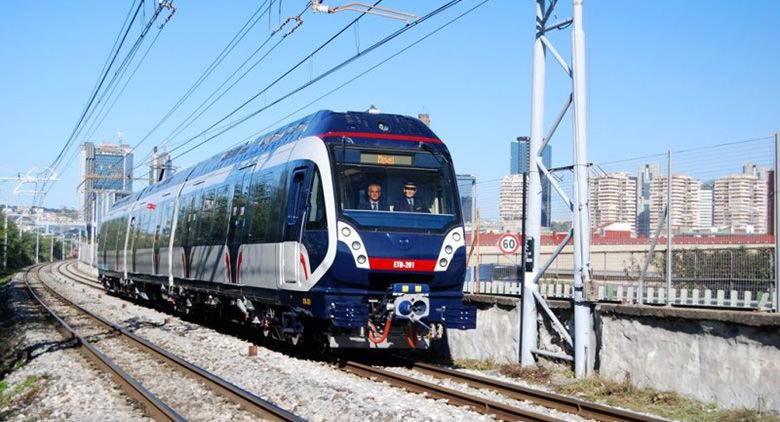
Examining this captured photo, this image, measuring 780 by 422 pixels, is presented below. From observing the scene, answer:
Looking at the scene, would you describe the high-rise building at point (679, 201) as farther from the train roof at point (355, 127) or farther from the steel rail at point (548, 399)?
the steel rail at point (548, 399)

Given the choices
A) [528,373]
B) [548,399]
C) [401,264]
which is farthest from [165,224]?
[548,399]

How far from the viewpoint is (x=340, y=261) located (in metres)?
12.1

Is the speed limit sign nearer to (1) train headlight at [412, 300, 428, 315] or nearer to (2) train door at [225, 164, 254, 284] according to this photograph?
(2) train door at [225, 164, 254, 284]

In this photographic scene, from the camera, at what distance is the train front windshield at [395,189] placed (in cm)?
1246

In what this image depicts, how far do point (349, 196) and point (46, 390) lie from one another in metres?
4.84

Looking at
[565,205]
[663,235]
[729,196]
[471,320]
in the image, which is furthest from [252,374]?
[729,196]

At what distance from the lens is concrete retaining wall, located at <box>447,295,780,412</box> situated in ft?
31.0

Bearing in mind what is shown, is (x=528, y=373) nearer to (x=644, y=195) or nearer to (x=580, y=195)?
(x=580, y=195)

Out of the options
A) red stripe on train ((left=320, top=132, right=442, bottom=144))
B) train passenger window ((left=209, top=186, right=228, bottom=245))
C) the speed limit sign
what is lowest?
the speed limit sign

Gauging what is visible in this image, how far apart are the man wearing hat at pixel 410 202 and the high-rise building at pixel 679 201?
12.3ft

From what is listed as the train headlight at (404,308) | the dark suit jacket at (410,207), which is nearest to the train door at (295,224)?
the dark suit jacket at (410,207)

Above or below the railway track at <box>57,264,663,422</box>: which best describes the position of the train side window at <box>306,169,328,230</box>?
above

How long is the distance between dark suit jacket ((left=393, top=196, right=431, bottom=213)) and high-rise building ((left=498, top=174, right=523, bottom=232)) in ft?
10.2

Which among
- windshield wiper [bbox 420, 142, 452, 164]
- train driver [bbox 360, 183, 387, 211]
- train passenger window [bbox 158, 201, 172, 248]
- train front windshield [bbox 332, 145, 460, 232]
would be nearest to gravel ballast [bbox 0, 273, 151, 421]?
train front windshield [bbox 332, 145, 460, 232]
